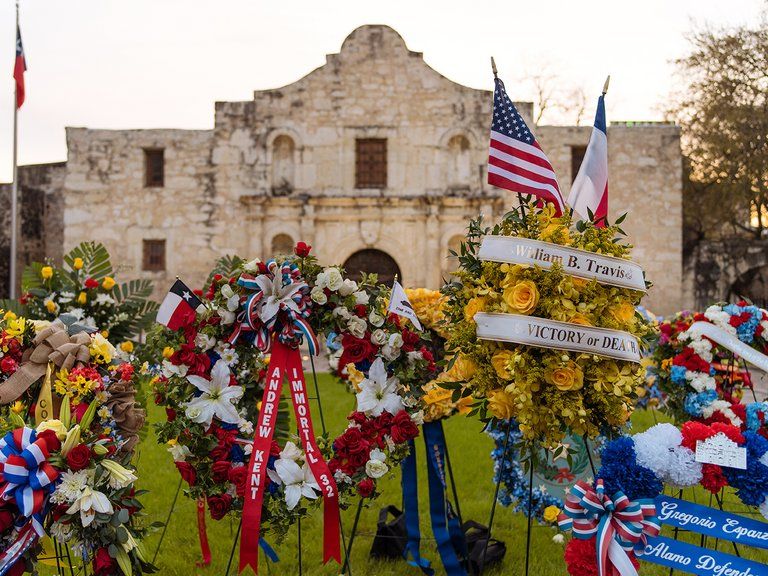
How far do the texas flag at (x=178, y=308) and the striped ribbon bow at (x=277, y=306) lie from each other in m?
0.46

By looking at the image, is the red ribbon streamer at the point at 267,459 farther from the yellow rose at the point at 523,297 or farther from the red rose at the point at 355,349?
the yellow rose at the point at 523,297

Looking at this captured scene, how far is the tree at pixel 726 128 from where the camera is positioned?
Answer: 21047 millimetres

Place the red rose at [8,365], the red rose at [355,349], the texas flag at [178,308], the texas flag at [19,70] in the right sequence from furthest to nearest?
1. the texas flag at [19,70]
2. the texas flag at [178,308]
3. the red rose at [355,349]
4. the red rose at [8,365]

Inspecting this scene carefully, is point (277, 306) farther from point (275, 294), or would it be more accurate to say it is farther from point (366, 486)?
point (366, 486)

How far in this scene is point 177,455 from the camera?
4.75 meters

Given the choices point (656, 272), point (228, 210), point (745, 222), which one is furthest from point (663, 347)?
point (745, 222)

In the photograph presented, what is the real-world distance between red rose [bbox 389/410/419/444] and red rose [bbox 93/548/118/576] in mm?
1950

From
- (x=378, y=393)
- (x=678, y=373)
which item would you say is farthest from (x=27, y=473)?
(x=678, y=373)

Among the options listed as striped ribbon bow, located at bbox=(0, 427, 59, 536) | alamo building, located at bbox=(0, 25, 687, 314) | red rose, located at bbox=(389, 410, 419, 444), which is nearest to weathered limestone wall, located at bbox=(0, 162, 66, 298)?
alamo building, located at bbox=(0, 25, 687, 314)

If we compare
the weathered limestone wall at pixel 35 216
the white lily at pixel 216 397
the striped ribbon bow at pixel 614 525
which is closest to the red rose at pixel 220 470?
the white lily at pixel 216 397

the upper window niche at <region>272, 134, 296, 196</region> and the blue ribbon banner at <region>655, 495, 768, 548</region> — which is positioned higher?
the upper window niche at <region>272, 134, 296, 196</region>

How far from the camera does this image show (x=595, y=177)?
192 inches

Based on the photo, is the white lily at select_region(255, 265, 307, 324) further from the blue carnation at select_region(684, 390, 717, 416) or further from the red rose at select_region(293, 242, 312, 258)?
the blue carnation at select_region(684, 390, 717, 416)

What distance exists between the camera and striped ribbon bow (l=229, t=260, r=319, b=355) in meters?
4.65
